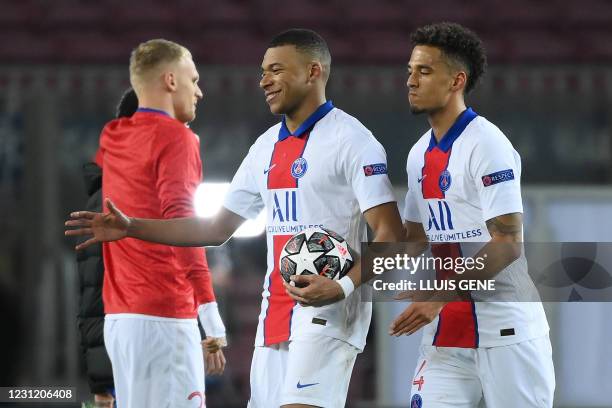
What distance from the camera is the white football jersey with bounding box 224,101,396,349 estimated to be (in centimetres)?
371

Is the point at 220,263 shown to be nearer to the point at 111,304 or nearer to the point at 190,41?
the point at 190,41

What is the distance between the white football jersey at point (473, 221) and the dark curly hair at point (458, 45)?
22 centimetres

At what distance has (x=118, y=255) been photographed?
4.36 meters

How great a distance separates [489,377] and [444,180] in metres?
0.74

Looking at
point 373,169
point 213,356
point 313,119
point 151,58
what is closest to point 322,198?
point 373,169

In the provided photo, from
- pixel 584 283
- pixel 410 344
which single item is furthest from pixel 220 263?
pixel 584 283

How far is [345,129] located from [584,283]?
1965 mm

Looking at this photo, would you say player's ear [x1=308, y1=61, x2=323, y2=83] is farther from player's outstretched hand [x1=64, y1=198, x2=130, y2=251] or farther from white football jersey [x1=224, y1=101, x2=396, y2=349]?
player's outstretched hand [x1=64, y1=198, x2=130, y2=251]

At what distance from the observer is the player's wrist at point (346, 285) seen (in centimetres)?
357

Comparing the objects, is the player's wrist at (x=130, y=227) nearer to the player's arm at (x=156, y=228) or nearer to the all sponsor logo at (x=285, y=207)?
the player's arm at (x=156, y=228)

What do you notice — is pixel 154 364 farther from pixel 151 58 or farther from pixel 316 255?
pixel 151 58

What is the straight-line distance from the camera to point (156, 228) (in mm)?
3998

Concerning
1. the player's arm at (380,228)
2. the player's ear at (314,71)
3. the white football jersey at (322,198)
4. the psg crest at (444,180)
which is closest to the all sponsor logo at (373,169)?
the white football jersey at (322,198)

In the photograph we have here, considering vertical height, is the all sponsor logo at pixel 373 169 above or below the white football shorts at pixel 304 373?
above
